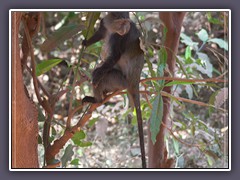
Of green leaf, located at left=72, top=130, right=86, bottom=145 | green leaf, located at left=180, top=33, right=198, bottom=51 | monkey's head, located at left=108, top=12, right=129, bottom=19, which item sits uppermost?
green leaf, located at left=180, top=33, right=198, bottom=51

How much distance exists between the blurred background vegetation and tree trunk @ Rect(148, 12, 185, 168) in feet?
0.14

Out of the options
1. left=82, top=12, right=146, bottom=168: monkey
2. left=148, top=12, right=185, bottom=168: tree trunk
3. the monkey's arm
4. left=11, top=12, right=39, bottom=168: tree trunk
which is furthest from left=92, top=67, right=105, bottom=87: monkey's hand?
left=11, top=12, right=39, bottom=168: tree trunk

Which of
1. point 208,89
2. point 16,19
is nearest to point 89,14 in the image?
point 16,19

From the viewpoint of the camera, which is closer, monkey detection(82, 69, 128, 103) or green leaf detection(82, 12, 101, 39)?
green leaf detection(82, 12, 101, 39)

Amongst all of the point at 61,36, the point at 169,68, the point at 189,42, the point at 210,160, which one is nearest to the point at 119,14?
the point at 61,36

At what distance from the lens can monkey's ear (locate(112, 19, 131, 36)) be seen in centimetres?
160

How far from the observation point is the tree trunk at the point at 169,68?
1.77 metres

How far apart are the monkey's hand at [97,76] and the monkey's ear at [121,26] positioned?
0.53ft

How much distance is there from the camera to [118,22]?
5.24 feet

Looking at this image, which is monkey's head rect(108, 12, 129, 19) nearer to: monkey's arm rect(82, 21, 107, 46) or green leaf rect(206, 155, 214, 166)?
monkey's arm rect(82, 21, 107, 46)

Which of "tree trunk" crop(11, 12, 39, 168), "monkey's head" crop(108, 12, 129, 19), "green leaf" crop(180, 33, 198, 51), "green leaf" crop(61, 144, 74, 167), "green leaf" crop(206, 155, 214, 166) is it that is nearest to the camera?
"tree trunk" crop(11, 12, 39, 168)

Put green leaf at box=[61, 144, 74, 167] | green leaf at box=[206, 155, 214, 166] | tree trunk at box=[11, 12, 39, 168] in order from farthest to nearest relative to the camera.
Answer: green leaf at box=[206, 155, 214, 166], green leaf at box=[61, 144, 74, 167], tree trunk at box=[11, 12, 39, 168]

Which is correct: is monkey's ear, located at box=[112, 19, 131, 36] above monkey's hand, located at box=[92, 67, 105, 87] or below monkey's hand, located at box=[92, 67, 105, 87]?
above
